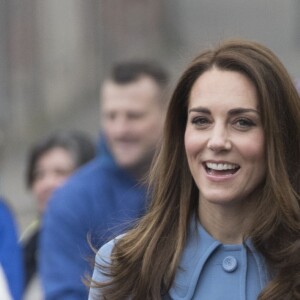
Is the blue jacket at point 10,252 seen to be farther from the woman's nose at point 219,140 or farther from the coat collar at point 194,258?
the woman's nose at point 219,140

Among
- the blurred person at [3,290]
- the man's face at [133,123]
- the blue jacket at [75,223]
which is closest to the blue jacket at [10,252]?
the blue jacket at [75,223]

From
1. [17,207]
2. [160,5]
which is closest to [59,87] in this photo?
[160,5]

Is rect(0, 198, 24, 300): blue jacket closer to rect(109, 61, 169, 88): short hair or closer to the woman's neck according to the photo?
rect(109, 61, 169, 88): short hair

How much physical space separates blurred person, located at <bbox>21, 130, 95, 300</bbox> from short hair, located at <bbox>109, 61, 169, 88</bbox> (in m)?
1.01

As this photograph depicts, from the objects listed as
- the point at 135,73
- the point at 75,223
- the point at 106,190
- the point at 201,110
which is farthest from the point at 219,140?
the point at 135,73

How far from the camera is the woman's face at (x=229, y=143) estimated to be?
4.46 m

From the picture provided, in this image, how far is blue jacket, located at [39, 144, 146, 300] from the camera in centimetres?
678

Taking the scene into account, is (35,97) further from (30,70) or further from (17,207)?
(17,207)

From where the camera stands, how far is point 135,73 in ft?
24.9

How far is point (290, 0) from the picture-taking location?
1670 centimetres

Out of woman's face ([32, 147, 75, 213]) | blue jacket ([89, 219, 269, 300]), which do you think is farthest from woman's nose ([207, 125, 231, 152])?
woman's face ([32, 147, 75, 213])

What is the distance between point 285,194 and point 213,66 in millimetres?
443

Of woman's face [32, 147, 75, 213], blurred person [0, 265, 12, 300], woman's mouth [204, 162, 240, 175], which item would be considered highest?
woman's mouth [204, 162, 240, 175]

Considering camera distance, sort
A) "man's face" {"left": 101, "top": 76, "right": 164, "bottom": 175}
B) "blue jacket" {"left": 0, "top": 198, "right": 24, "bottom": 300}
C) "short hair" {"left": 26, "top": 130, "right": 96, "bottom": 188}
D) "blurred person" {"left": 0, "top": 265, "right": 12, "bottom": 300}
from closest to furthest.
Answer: "blurred person" {"left": 0, "top": 265, "right": 12, "bottom": 300} → "blue jacket" {"left": 0, "top": 198, "right": 24, "bottom": 300} → "man's face" {"left": 101, "top": 76, "right": 164, "bottom": 175} → "short hair" {"left": 26, "top": 130, "right": 96, "bottom": 188}
